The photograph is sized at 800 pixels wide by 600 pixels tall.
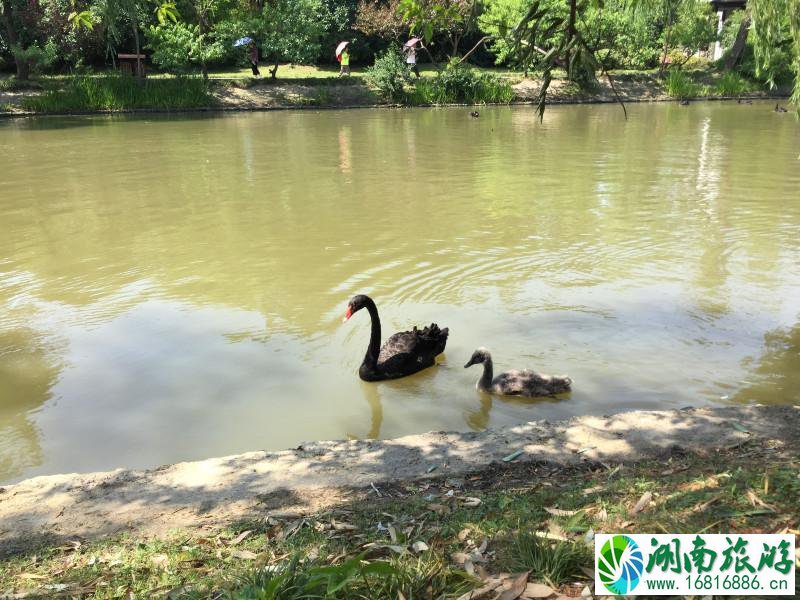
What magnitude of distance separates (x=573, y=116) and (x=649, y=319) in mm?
26604

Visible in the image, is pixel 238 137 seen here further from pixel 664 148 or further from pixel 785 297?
pixel 785 297

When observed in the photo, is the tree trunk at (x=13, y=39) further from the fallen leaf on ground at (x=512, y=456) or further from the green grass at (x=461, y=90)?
the fallen leaf on ground at (x=512, y=456)

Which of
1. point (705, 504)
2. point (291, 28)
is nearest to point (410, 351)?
point (705, 504)

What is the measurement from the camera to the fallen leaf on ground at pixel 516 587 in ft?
9.88

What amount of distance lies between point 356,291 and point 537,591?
21.4ft

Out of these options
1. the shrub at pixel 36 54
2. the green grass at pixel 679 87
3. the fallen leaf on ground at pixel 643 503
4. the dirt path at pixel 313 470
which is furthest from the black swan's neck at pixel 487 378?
the green grass at pixel 679 87

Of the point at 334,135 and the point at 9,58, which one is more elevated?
the point at 9,58

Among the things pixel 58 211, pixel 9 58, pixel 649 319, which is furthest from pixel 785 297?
pixel 9 58

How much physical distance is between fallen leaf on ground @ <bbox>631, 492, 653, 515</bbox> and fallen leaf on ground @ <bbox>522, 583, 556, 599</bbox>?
863mm

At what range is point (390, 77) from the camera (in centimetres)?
3800

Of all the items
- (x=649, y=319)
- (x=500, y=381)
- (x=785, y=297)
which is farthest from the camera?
(x=785, y=297)

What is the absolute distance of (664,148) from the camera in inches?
854

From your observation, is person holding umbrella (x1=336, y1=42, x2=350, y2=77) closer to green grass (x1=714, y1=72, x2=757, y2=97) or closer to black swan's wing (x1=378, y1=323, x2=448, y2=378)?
green grass (x1=714, y1=72, x2=757, y2=97)

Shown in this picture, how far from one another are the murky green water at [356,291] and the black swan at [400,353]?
0.45ft
